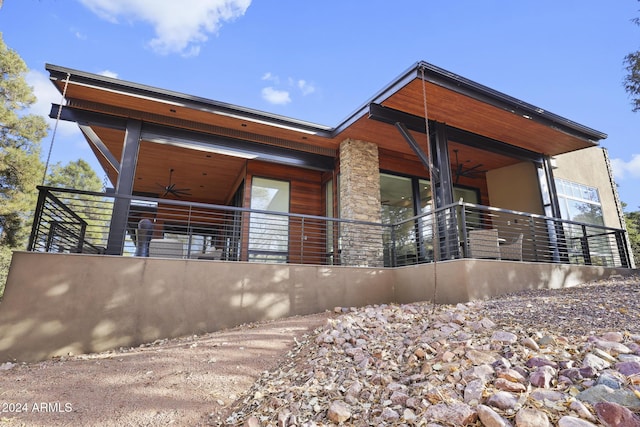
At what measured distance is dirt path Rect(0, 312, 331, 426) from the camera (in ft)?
7.66

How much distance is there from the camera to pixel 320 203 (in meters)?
8.56

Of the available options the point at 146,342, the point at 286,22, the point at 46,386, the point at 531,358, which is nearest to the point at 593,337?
the point at 531,358

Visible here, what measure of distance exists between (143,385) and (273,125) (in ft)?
16.9

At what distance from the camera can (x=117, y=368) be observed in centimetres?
316

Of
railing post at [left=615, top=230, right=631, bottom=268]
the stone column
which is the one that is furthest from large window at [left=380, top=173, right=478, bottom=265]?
railing post at [left=615, top=230, right=631, bottom=268]

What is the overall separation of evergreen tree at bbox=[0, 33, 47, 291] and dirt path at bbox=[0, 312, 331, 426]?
12.2 metres

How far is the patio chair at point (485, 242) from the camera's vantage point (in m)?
5.81

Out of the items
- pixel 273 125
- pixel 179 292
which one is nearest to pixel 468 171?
A: pixel 273 125

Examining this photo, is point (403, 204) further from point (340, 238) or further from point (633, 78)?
point (633, 78)

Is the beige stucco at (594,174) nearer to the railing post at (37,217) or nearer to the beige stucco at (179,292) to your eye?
the beige stucco at (179,292)

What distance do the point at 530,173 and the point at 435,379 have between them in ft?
26.3

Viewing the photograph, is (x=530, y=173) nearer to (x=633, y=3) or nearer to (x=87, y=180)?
(x=633, y=3)

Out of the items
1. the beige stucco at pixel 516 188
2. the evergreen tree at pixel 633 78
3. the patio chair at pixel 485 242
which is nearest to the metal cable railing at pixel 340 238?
the patio chair at pixel 485 242

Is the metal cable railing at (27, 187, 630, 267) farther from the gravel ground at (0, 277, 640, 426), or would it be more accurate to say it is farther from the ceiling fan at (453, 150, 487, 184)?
the gravel ground at (0, 277, 640, 426)
